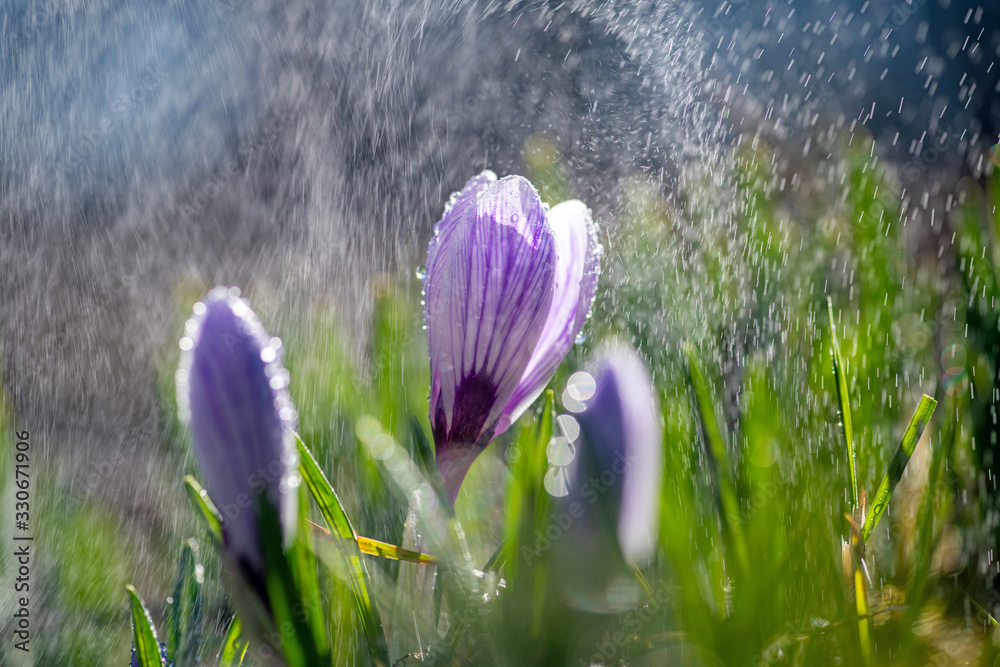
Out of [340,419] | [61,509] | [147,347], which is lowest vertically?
[147,347]

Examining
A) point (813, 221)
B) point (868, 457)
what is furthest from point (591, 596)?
point (813, 221)

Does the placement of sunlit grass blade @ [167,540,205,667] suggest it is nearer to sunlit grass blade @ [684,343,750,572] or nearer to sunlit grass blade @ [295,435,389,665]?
sunlit grass blade @ [295,435,389,665]

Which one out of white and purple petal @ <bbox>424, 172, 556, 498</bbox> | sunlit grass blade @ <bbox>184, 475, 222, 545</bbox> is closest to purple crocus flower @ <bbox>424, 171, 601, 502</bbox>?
white and purple petal @ <bbox>424, 172, 556, 498</bbox>

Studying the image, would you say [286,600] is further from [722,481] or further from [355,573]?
[722,481]

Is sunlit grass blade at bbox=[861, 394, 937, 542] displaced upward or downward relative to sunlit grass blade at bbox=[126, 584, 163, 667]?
upward

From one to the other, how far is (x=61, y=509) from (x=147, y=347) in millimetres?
762

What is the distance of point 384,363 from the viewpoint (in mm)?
526

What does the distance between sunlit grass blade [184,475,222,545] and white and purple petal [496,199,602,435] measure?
128 millimetres

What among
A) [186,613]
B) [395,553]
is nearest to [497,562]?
[395,553]

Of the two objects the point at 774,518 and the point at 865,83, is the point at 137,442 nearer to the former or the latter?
the point at 774,518

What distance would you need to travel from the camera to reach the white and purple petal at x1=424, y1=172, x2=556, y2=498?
297 millimetres

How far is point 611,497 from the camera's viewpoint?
0.25 meters

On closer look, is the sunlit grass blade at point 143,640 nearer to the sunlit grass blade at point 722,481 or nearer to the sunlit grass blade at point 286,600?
the sunlit grass blade at point 286,600

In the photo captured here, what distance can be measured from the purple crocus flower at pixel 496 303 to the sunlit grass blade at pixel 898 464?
0.13 m
